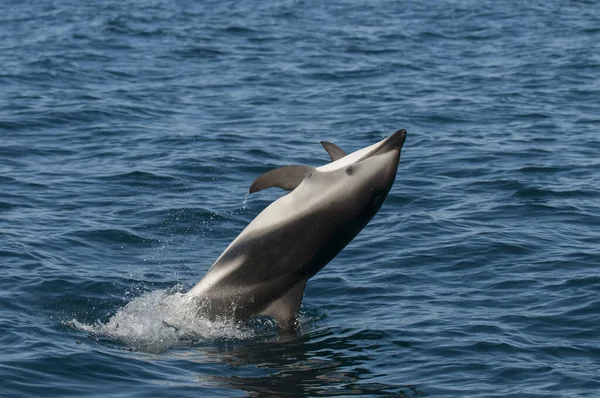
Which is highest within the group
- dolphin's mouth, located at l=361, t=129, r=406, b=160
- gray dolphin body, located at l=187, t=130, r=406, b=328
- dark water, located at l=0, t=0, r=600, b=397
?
dolphin's mouth, located at l=361, t=129, r=406, b=160

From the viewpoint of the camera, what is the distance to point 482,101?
28.2 metres

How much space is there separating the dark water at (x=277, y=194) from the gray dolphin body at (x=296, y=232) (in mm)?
425

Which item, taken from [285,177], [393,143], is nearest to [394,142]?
[393,143]

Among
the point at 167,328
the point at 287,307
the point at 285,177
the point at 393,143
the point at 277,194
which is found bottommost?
the point at 277,194

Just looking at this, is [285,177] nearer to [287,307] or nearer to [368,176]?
[368,176]

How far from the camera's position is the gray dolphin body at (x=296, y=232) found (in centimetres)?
1348

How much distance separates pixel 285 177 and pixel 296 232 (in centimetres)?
68

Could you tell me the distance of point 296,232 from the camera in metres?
13.6

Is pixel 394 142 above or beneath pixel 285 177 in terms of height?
above

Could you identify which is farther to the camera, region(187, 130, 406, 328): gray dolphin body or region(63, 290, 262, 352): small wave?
region(63, 290, 262, 352): small wave

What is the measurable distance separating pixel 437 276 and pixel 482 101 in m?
12.4

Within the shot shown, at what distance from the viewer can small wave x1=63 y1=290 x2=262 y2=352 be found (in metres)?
13.9

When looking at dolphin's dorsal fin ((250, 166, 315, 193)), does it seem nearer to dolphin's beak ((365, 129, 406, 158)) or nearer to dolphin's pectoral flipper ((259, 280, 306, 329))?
dolphin's beak ((365, 129, 406, 158))

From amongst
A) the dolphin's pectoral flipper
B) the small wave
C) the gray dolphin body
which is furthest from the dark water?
the gray dolphin body
